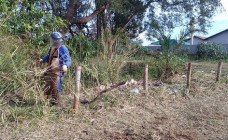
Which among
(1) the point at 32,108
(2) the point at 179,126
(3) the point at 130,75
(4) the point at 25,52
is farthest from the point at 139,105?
(3) the point at 130,75

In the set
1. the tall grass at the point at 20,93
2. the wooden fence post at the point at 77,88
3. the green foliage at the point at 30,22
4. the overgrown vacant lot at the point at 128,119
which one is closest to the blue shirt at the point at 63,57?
the wooden fence post at the point at 77,88

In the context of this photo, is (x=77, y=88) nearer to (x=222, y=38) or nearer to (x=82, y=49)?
(x=82, y=49)

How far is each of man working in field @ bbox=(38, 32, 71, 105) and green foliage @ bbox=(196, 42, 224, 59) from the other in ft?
54.8

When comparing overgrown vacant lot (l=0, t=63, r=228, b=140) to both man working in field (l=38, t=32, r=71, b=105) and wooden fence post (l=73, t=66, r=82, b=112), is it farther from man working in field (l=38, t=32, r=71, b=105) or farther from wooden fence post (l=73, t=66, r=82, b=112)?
man working in field (l=38, t=32, r=71, b=105)

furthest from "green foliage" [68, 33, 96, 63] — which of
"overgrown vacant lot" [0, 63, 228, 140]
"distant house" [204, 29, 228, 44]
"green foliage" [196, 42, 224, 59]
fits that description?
"distant house" [204, 29, 228, 44]

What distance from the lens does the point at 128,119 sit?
143 inches

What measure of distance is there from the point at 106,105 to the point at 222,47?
17169 mm

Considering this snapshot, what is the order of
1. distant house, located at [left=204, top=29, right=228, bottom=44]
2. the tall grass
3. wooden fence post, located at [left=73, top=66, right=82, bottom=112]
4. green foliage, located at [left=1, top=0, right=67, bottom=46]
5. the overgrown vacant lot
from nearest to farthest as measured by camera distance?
1. the overgrown vacant lot
2. the tall grass
3. wooden fence post, located at [left=73, top=66, right=82, bottom=112]
4. green foliage, located at [left=1, top=0, right=67, bottom=46]
5. distant house, located at [left=204, top=29, right=228, bottom=44]

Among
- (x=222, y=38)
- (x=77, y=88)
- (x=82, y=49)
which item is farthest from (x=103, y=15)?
(x=222, y=38)

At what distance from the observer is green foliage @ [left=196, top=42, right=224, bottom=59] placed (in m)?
18.4

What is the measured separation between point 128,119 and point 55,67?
1.36 m

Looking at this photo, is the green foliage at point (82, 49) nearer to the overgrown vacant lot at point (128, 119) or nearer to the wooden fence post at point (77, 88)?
the overgrown vacant lot at point (128, 119)

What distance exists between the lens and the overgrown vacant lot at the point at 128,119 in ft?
10.00

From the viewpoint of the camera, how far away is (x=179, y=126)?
342 cm
